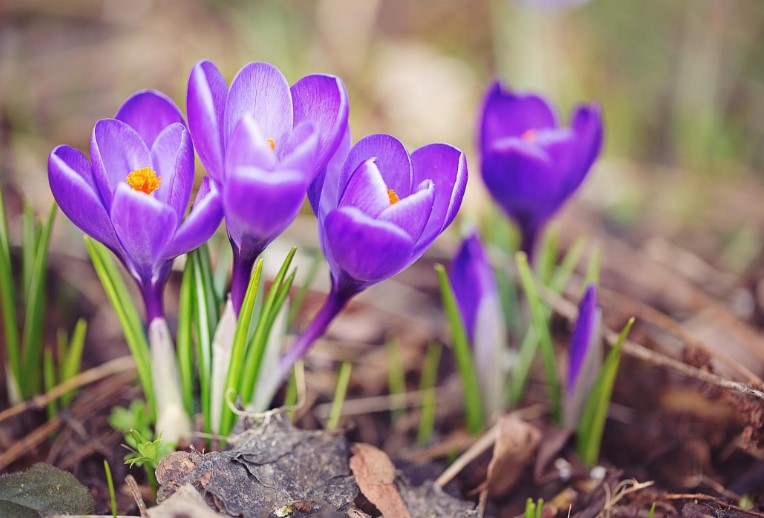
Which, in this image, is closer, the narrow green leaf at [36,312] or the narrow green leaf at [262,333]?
the narrow green leaf at [262,333]

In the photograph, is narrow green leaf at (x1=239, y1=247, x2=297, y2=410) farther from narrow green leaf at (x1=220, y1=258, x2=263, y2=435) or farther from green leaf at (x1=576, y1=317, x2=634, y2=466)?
green leaf at (x1=576, y1=317, x2=634, y2=466)

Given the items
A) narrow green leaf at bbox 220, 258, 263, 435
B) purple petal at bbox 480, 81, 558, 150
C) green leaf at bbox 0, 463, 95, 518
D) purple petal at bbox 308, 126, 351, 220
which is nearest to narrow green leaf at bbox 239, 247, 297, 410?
narrow green leaf at bbox 220, 258, 263, 435

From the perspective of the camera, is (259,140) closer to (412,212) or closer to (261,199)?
(261,199)

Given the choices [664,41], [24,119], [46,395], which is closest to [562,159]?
[46,395]

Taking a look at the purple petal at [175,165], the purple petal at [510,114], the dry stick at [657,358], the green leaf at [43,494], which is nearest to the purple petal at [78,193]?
the purple petal at [175,165]

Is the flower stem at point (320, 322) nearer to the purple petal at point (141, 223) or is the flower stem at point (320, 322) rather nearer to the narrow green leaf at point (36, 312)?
the purple petal at point (141, 223)

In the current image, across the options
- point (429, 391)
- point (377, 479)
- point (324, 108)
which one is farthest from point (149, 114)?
point (429, 391)
